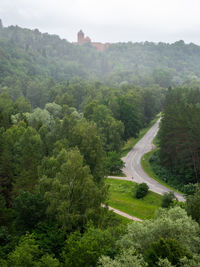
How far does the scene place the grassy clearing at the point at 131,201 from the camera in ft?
134

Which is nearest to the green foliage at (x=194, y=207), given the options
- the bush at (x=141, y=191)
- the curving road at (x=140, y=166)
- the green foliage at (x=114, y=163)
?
the curving road at (x=140, y=166)

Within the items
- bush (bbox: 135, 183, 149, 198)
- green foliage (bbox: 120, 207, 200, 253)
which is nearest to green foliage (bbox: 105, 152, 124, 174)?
bush (bbox: 135, 183, 149, 198)

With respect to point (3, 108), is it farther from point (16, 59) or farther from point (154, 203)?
point (16, 59)

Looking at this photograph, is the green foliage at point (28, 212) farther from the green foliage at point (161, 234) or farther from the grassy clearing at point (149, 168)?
the grassy clearing at point (149, 168)

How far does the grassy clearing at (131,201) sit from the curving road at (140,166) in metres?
3.09

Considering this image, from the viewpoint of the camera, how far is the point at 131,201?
4488 cm

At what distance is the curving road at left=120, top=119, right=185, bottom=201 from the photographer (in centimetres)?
5139

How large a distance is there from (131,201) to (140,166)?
64.7 feet

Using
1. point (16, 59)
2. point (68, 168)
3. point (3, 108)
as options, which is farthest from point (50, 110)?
point (16, 59)

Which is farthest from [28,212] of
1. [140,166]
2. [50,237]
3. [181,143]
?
[140,166]

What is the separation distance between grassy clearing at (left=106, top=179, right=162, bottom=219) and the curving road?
10.1 ft

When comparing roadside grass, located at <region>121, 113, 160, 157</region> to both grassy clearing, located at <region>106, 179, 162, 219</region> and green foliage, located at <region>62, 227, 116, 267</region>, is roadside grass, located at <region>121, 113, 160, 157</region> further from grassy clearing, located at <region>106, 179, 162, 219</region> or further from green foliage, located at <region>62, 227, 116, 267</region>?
green foliage, located at <region>62, 227, 116, 267</region>

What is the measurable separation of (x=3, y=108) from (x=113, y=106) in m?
29.6

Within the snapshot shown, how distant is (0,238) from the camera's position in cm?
2661
